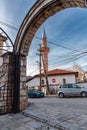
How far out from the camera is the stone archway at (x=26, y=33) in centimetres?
520

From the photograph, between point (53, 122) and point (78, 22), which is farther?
point (78, 22)

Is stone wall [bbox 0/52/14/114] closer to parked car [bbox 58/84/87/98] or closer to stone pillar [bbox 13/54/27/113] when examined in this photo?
stone pillar [bbox 13/54/27/113]

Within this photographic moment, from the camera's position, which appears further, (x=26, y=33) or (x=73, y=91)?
(x=73, y=91)

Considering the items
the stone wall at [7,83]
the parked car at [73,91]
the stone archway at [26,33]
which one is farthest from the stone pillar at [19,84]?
the parked car at [73,91]

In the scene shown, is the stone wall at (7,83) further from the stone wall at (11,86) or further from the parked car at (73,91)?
the parked car at (73,91)

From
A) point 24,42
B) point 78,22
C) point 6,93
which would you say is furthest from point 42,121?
point 78,22

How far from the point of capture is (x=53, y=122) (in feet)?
14.9

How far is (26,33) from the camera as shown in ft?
21.4

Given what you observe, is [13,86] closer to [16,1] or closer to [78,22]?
[16,1]

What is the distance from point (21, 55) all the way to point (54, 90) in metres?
16.7

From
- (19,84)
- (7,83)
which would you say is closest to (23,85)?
(19,84)

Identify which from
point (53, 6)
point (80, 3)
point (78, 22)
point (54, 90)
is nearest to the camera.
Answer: point (80, 3)

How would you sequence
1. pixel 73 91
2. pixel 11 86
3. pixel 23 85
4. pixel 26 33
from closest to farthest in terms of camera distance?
pixel 26 33, pixel 11 86, pixel 23 85, pixel 73 91

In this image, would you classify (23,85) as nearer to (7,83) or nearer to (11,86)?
(11,86)
